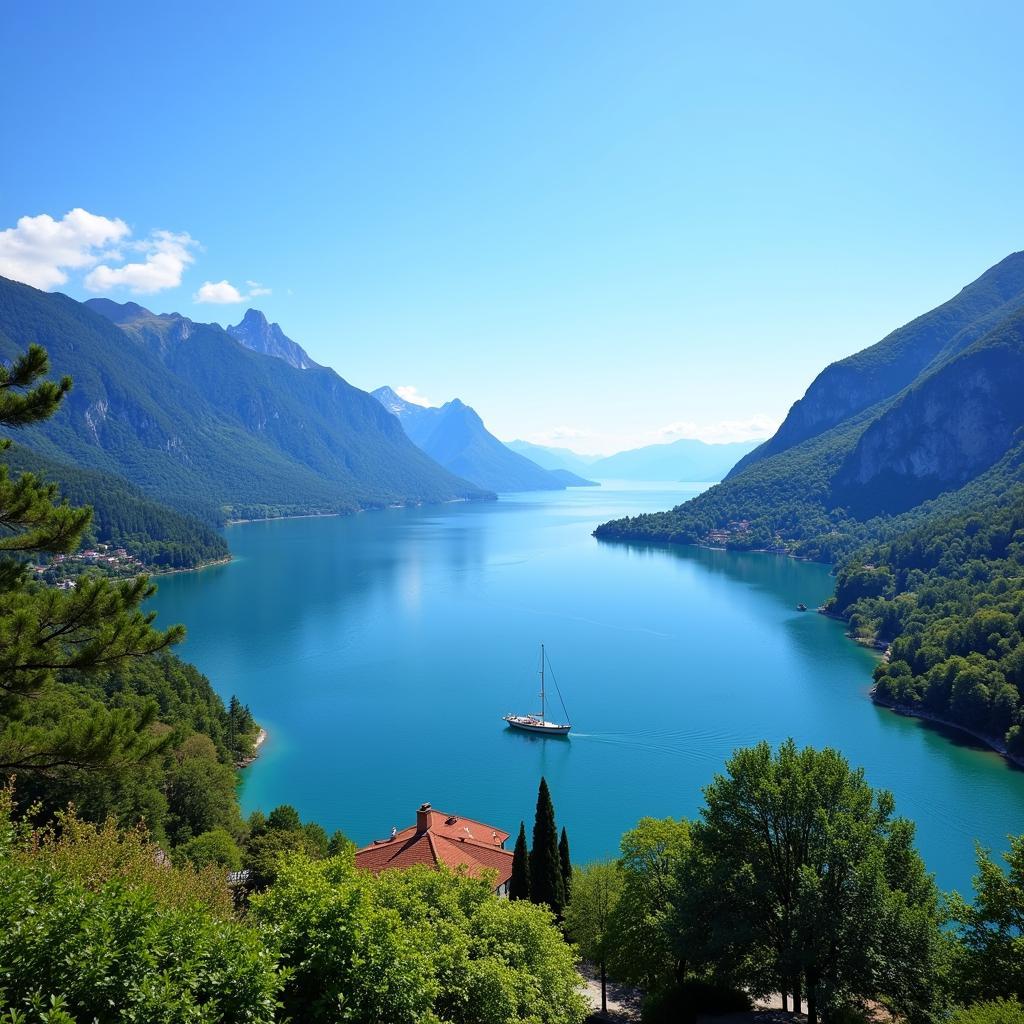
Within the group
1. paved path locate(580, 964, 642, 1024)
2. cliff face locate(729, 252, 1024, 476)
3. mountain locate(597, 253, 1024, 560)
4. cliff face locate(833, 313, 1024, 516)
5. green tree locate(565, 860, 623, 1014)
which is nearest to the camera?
paved path locate(580, 964, 642, 1024)

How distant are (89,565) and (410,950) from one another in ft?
350

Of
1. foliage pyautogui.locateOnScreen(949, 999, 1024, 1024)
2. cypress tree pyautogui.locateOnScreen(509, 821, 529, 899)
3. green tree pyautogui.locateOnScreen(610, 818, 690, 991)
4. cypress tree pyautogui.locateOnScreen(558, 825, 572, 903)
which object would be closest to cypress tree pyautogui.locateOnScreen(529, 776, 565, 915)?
cypress tree pyautogui.locateOnScreen(509, 821, 529, 899)

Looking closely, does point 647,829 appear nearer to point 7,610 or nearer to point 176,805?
point 7,610

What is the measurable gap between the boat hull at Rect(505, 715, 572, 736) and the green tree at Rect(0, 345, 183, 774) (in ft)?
116

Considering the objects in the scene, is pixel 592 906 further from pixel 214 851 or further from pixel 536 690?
pixel 536 690

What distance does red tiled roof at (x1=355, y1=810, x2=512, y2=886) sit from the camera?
22.7 metres

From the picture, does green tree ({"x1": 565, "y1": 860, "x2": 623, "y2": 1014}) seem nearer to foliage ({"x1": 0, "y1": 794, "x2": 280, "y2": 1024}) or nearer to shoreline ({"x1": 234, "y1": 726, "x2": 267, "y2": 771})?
foliage ({"x1": 0, "y1": 794, "x2": 280, "y2": 1024})

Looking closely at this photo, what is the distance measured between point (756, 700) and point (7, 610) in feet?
160

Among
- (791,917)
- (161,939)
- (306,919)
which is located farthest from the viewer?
(791,917)

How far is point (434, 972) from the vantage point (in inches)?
369

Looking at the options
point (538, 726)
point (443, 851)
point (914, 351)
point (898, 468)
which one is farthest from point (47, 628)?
point (914, 351)

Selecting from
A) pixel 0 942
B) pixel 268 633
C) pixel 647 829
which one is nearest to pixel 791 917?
pixel 647 829

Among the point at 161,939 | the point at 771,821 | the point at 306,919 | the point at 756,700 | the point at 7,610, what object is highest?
the point at 7,610

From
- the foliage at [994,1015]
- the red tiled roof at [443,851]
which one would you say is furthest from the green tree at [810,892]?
the red tiled roof at [443,851]
